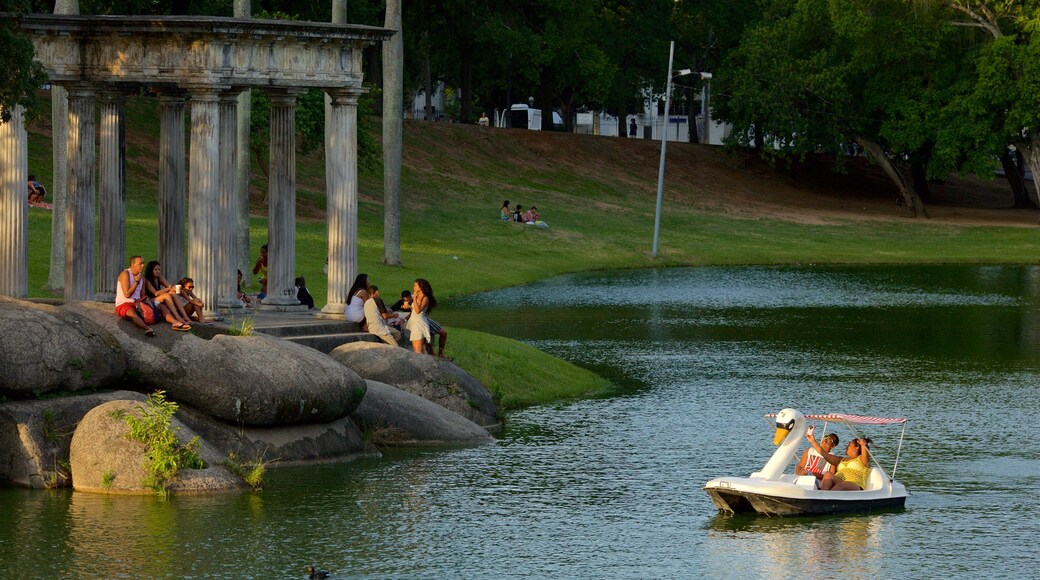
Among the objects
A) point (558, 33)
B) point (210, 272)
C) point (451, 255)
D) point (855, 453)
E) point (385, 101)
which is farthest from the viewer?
point (558, 33)

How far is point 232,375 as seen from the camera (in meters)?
24.1

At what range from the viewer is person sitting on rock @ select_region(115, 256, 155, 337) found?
81.5 feet

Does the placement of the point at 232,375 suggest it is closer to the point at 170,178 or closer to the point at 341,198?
the point at 341,198

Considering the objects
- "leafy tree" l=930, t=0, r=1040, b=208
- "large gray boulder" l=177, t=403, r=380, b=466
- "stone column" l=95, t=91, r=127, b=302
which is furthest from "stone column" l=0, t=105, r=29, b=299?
"leafy tree" l=930, t=0, r=1040, b=208

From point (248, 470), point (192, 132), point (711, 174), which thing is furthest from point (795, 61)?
point (248, 470)

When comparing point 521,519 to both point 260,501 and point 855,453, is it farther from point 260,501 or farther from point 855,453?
point 855,453

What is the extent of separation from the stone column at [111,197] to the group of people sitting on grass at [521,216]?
139 feet

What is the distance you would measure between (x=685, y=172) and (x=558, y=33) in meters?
11.5

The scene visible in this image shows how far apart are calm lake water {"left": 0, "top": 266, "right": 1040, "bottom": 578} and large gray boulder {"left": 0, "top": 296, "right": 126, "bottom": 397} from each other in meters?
1.67

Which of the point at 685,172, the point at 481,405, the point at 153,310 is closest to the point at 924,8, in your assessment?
the point at 685,172

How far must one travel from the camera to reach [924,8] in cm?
8038

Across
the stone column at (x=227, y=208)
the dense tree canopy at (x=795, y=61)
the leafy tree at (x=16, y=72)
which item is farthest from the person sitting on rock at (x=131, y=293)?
the dense tree canopy at (x=795, y=61)

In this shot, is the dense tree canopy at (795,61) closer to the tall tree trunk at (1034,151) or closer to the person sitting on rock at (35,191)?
the tall tree trunk at (1034,151)

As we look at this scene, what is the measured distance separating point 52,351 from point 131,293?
261 centimetres
